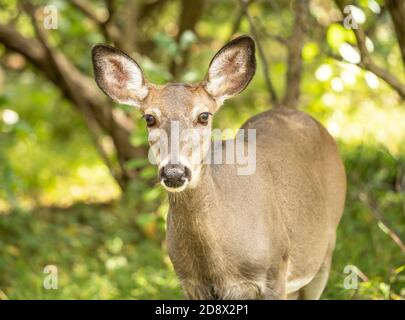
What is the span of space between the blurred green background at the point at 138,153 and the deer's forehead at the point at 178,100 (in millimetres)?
1365

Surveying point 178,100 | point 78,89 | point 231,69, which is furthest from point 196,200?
point 78,89

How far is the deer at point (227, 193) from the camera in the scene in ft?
16.3

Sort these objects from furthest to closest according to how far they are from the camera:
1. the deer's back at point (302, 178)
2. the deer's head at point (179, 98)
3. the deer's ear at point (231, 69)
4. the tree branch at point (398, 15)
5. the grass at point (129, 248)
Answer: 1. the grass at point (129, 248)
2. the tree branch at point (398, 15)
3. the deer's back at point (302, 178)
4. the deer's ear at point (231, 69)
5. the deer's head at point (179, 98)

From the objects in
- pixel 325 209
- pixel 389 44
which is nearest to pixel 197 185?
pixel 325 209

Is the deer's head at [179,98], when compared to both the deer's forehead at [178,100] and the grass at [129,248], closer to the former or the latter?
the deer's forehead at [178,100]

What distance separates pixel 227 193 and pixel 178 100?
2.21 feet

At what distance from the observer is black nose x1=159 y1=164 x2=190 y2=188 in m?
4.49

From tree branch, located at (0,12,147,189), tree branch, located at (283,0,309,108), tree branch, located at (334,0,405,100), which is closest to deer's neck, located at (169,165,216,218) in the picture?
tree branch, located at (334,0,405,100)

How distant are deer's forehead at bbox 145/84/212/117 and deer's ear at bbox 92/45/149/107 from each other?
15cm

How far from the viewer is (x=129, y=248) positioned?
28.0 ft

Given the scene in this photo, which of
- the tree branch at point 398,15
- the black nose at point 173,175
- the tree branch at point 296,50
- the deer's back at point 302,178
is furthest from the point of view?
the tree branch at point 296,50

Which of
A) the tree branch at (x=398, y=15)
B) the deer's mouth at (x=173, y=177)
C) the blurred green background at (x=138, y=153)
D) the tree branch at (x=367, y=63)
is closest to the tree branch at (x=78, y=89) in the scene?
the blurred green background at (x=138, y=153)

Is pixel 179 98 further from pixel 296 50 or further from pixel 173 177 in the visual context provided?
pixel 296 50
